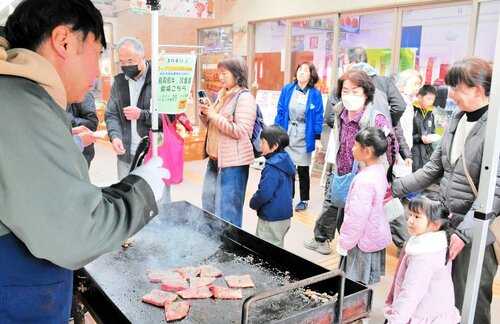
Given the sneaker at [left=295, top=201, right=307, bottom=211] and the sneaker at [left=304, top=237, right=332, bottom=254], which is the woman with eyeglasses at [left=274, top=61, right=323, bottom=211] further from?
the sneaker at [left=304, top=237, right=332, bottom=254]

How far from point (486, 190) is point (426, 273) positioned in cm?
53

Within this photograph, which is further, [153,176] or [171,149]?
[171,149]

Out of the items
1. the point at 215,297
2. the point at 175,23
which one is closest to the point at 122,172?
the point at 215,297

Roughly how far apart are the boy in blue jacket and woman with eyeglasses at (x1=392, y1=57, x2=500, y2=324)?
1256 millimetres

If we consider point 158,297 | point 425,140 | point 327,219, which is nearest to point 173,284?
point 158,297

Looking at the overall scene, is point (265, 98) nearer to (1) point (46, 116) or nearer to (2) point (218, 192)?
(2) point (218, 192)

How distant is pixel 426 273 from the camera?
2.29m

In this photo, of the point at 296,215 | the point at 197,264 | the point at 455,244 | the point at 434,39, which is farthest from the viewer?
the point at 434,39

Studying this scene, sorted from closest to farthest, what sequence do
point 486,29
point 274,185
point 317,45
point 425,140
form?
point 274,185 < point 425,140 < point 486,29 < point 317,45

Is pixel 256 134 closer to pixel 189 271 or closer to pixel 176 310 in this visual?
pixel 189 271

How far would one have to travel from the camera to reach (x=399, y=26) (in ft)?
20.4

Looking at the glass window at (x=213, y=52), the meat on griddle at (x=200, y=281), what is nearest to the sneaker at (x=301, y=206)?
the meat on griddle at (x=200, y=281)

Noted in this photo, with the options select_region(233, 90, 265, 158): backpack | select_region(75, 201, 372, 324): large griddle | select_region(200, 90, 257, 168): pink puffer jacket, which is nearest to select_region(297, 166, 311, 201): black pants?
select_region(233, 90, 265, 158): backpack

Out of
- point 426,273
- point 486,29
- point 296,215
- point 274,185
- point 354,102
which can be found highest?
point 486,29
